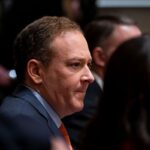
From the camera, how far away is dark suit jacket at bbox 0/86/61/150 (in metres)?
1.90

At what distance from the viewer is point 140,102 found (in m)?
1.37

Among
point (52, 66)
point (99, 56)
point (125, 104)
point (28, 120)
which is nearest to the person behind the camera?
point (125, 104)

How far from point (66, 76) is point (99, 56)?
99 centimetres

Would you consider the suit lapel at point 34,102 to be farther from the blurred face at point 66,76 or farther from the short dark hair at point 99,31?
the short dark hair at point 99,31

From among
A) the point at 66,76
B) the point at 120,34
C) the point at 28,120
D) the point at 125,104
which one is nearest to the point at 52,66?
the point at 66,76

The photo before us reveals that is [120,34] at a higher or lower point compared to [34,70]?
lower

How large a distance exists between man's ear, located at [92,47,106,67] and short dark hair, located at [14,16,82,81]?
978 millimetres

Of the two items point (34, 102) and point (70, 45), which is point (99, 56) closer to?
point (70, 45)

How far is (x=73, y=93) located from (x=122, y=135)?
→ 2.62 feet

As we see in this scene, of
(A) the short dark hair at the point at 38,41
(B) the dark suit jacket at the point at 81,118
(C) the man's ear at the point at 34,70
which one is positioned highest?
(A) the short dark hair at the point at 38,41

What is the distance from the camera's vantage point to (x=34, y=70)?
215 cm

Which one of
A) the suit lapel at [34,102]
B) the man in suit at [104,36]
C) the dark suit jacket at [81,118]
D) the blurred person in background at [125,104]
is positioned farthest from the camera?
the man in suit at [104,36]

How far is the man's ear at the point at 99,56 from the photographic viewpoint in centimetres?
315

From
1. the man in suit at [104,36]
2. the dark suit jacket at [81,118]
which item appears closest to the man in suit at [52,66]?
the dark suit jacket at [81,118]
